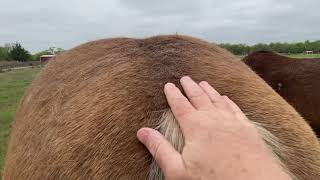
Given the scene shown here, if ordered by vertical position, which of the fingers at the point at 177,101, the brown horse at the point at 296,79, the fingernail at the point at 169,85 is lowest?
the brown horse at the point at 296,79

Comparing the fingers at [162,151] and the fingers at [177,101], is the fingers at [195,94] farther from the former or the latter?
the fingers at [162,151]

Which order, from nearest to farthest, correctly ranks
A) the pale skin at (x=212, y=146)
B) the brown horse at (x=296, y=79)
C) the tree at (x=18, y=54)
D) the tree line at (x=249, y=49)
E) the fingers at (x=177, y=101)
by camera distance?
the pale skin at (x=212, y=146) → the fingers at (x=177, y=101) → the brown horse at (x=296, y=79) → the tree line at (x=249, y=49) → the tree at (x=18, y=54)

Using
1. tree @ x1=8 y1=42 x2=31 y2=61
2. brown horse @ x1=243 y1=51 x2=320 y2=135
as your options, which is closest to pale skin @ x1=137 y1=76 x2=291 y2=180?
brown horse @ x1=243 y1=51 x2=320 y2=135

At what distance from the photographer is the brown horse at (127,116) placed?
188 cm

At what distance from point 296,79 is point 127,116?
7579 millimetres

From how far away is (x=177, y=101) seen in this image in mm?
1861

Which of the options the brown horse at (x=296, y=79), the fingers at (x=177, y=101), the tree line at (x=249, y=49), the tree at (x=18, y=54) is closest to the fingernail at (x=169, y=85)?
the fingers at (x=177, y=101)

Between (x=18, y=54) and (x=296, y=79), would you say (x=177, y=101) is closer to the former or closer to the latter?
(x=296, y=79)

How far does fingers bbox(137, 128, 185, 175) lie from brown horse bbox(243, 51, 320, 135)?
7214 mm

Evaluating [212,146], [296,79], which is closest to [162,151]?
[212,146]

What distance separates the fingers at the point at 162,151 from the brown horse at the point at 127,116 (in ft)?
0.17

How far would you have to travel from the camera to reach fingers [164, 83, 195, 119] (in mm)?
1806

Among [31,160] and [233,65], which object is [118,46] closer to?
[233,65]

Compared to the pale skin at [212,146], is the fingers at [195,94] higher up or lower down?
higher up
